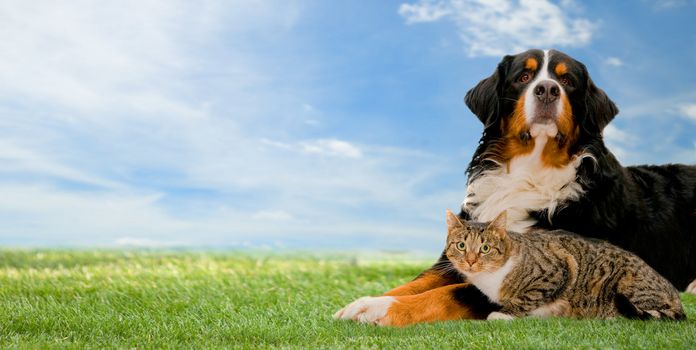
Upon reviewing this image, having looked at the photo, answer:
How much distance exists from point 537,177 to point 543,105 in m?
0.57

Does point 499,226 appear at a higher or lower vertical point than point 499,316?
higher

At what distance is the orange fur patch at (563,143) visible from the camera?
4.86 m

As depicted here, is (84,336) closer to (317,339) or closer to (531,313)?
(317,339)

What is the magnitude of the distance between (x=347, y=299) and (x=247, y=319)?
1.69m

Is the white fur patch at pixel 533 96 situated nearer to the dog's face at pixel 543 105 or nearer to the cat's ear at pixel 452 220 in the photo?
the dog's face at pixel 543 105

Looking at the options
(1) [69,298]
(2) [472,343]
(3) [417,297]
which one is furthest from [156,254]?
(2) [472,343]

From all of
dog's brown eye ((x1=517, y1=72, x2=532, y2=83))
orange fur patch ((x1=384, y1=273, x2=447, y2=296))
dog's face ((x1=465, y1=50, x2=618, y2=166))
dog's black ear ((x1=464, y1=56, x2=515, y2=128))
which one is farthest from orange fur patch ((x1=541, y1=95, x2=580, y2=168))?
orange fur patch ((x1=384, y1=273, x2=447, y2=296))

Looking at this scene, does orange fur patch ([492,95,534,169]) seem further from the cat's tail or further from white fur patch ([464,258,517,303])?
the cat's tail

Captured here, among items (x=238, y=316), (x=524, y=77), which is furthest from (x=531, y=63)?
(x=238, y=316)

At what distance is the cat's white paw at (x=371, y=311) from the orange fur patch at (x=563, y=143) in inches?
55.4

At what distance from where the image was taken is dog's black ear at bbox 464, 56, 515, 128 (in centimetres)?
521

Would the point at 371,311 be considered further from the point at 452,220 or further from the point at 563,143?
the point at 563,143

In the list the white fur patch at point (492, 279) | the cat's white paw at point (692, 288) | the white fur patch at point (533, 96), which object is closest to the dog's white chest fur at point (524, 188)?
the white fur patch at point (533, 96)

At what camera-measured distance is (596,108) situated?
512 centimetres
